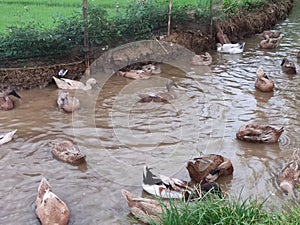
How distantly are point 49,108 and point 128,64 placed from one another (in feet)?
9.42

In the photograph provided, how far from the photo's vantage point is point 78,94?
862 cm

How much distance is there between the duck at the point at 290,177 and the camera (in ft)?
17.3

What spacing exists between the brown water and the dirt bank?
13.3 inches

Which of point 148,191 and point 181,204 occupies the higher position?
point 181,204

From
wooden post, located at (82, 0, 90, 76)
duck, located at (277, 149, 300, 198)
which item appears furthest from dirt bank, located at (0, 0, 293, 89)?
duck, located at (277, 149, 300, 198)

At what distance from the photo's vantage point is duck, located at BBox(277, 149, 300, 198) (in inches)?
208

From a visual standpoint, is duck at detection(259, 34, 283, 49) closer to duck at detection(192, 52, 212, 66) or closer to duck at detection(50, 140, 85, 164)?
duck at detection(192, 52, 212, 66)

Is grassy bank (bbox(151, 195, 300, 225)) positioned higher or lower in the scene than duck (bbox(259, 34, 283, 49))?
higher

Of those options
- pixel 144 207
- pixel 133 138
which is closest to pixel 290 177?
pixel 144 207

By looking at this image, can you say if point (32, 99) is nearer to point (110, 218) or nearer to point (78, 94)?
point (78, 94)

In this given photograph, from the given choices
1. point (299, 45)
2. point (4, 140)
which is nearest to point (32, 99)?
point (4, 140)

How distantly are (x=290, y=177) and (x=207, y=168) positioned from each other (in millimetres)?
983

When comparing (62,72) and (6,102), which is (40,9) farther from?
(6,102)

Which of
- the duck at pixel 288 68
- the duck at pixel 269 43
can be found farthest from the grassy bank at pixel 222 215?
the duck at pixel 269 43
